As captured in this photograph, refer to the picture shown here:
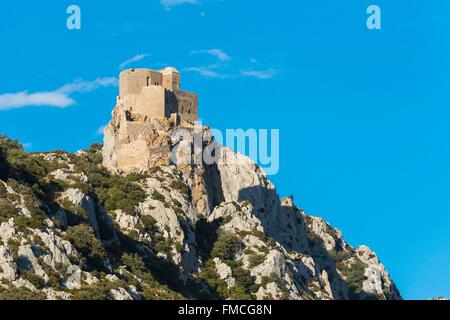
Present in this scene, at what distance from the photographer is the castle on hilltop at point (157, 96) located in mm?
146875

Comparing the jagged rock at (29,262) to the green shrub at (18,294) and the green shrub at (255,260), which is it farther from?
the green shrub at (255,260)

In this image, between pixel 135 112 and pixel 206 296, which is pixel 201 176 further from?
pixel 206 296

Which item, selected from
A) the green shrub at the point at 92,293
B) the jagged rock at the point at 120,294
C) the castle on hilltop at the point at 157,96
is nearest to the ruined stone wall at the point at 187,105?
the castle on hilltop at the point at 157,96

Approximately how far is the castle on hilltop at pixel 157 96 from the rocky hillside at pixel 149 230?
1912 mm

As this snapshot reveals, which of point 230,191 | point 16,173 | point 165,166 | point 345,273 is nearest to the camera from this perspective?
point 16,173

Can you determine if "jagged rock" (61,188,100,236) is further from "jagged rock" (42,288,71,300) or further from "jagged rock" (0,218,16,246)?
"jagged rock" (42,288,71,300)

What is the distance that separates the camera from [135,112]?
484 feet

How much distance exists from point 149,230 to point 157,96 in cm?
2104

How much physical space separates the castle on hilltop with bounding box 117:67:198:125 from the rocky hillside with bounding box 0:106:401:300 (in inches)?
75.3

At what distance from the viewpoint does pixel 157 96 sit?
481 ft

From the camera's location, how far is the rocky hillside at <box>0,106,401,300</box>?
106375 millimetres

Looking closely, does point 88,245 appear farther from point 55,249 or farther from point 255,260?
point 255,260
